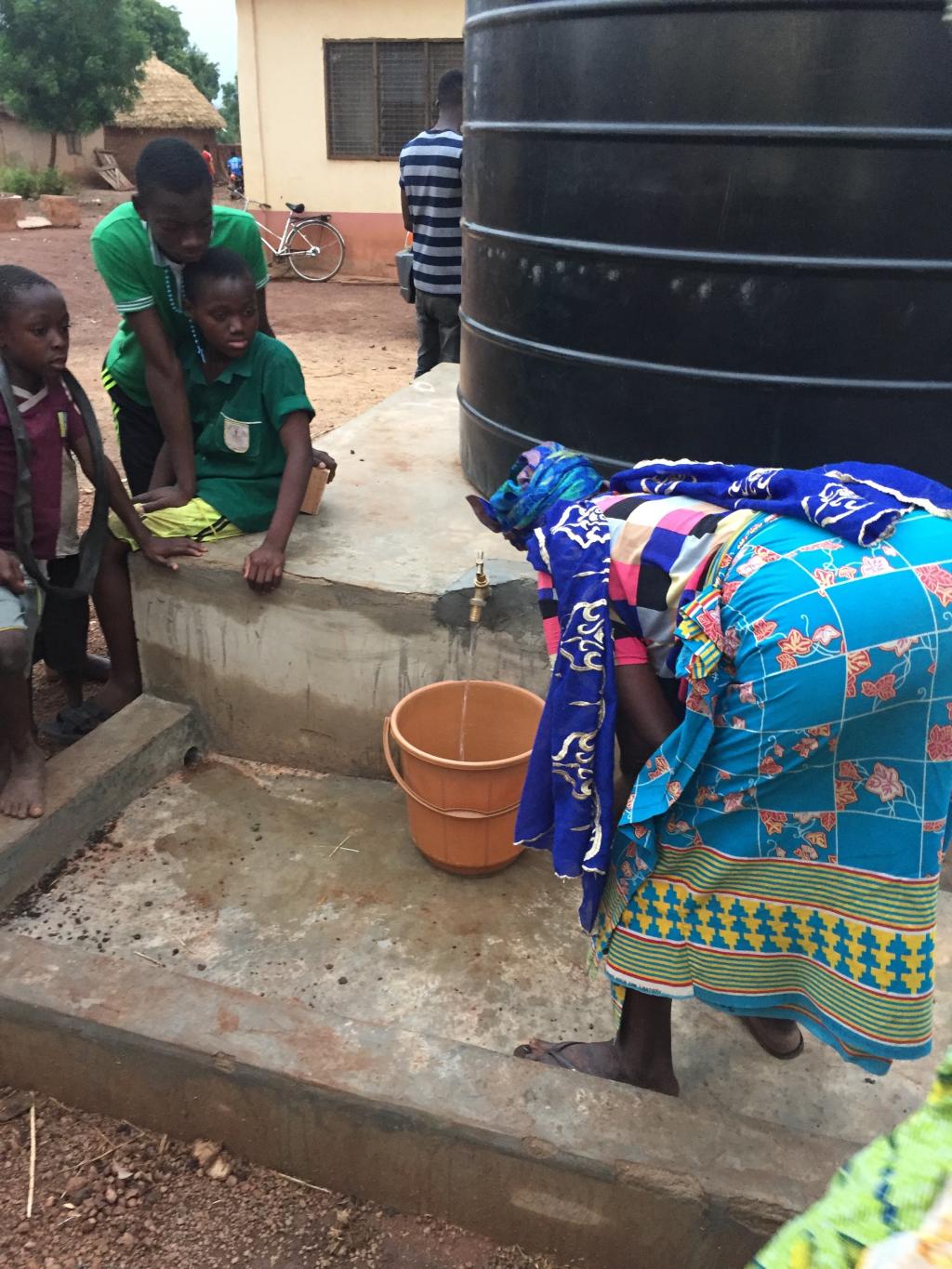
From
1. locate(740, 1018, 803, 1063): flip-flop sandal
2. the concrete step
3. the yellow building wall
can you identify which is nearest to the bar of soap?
the concrete step

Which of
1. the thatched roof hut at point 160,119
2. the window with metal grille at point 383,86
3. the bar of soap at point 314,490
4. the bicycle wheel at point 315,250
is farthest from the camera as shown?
the thatched roof hut at point 160,119

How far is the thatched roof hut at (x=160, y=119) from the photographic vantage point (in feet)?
91.5

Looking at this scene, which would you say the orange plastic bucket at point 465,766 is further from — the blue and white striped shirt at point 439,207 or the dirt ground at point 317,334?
the blue and white striped shirt at point 439,207

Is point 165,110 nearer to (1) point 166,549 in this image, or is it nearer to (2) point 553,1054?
(1) point 166,549

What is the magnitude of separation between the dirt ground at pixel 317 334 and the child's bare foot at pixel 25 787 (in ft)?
3.30

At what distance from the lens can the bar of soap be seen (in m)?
3.20

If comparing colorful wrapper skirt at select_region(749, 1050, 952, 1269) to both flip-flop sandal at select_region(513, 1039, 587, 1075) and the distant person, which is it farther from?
the distant person

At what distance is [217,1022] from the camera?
1.90 metres

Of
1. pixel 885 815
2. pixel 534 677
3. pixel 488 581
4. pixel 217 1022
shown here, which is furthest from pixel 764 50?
pixel 217 1022

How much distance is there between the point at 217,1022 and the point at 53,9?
1217 inches

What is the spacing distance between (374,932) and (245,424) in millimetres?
1630

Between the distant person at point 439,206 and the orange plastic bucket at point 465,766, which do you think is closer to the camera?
the orange plastic bucket at point 465,766

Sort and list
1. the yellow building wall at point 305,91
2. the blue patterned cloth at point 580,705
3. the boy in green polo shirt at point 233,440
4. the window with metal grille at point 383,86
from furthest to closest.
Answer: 1. the window with metal grille at point 383,86
2. the yellow building wall at point 305,91
3. the boy in green polo shirt at point 233,440
4. the blue patterned cloth at point 580,705

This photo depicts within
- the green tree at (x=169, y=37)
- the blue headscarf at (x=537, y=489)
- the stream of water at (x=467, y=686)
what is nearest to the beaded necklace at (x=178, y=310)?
the stream of water at (x=467, y=686)
